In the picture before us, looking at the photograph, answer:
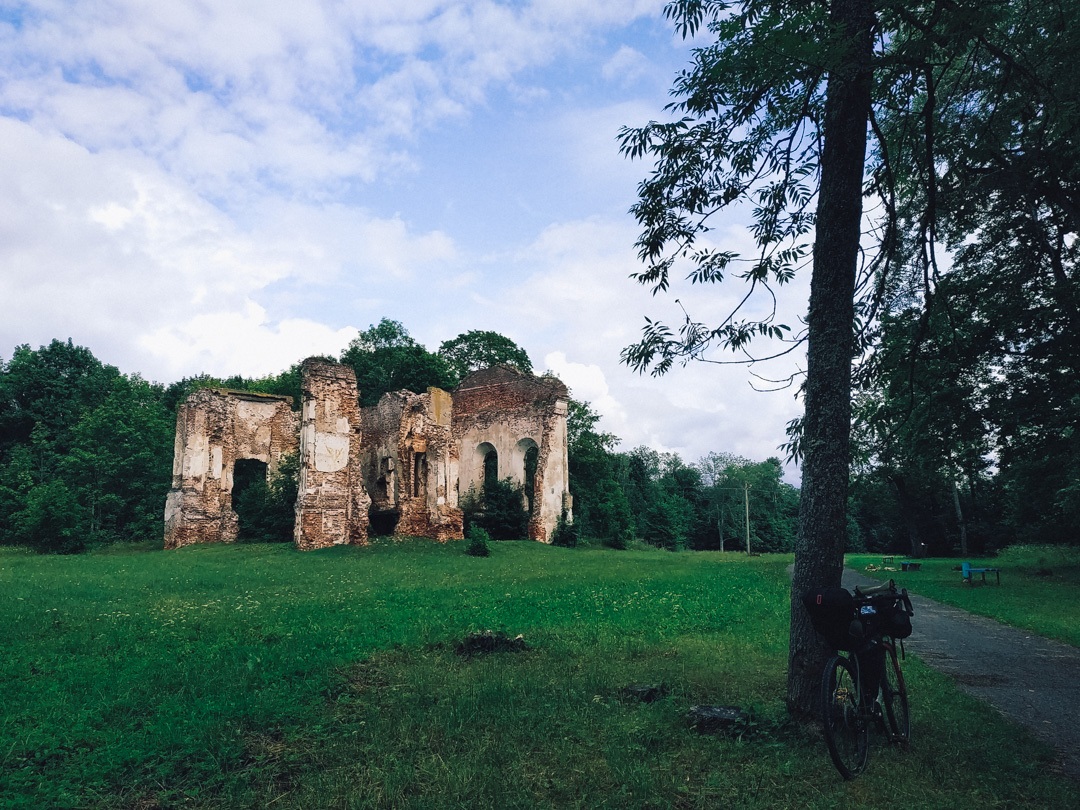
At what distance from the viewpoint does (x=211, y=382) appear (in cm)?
4944

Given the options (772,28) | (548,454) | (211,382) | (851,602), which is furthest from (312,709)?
(211,382)

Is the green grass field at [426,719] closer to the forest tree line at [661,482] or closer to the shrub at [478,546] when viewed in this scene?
the forest tree line at [661,482]

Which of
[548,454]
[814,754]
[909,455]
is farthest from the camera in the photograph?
[548,454]

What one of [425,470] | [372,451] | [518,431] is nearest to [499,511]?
[518,431]

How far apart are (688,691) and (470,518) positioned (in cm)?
2762

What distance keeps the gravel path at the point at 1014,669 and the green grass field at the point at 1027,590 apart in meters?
0.55

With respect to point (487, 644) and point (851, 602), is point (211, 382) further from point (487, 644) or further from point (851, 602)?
point (851, 602)

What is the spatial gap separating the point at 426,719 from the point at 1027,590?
52.8ft

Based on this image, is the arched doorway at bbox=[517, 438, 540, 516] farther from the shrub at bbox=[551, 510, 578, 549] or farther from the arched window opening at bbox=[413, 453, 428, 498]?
the arched window opening at bbox=[413, 453, 428, 498]

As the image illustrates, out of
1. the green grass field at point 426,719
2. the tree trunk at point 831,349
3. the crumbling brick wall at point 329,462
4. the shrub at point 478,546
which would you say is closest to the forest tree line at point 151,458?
the crumbling brick wall at point 329,462

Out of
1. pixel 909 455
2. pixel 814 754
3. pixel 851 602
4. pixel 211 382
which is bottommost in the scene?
pixel 814 754

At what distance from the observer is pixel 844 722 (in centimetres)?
440

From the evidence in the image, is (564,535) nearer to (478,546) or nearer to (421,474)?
(421,474)

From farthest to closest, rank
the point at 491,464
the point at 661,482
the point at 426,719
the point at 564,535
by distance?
the point at 661,482 < the point at 491,464 < the point at 564,535 < the point at 426,719
